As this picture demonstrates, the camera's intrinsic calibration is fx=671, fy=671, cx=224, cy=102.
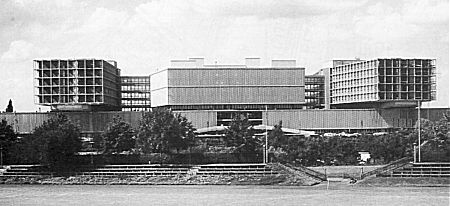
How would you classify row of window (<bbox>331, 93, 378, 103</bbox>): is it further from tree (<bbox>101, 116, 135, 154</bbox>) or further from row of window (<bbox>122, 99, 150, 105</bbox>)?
tree (<bbox>101, 116, 135, 154</bbox>)

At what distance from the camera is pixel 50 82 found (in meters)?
93.6

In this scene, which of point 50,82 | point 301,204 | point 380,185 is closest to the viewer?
point 301,204

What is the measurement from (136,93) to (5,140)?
38.9 metres

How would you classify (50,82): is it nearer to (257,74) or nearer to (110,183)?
(257,74)

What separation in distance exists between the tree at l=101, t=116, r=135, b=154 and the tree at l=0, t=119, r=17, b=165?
10.0 m

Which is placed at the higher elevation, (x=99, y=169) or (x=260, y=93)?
(x=260, y=93)

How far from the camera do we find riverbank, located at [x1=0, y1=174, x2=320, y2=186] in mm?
59906

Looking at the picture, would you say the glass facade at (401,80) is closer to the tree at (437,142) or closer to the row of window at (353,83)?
the row of window at (353,83)

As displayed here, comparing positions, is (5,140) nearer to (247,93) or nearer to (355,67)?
(247,93)

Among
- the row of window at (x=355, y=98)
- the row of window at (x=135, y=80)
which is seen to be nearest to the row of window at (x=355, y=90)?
the row of window at (x=355, y=98)

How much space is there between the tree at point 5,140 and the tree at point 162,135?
1396 cm

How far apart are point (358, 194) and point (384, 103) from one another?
52362mm

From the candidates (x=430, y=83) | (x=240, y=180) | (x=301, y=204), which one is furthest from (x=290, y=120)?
(x=301, y=204)

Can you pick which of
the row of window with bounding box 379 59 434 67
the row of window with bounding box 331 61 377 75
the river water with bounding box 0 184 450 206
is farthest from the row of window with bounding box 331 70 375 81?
the river water with bounding box 0 184 450 206
